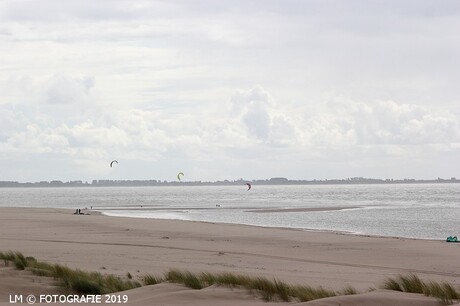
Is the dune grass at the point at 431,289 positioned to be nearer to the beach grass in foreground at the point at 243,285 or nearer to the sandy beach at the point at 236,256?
the beach grass in foreground at the point at 243,285

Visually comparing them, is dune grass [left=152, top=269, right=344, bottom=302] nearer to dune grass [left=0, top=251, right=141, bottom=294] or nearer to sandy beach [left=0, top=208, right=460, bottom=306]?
sandy beach [left=0, top=208, right=460, bottom=306]

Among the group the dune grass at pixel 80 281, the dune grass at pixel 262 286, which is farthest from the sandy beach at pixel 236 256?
the dune grass at pixel 80 281

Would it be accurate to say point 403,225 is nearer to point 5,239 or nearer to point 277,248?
point 277,248

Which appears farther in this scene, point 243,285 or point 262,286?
point 243,285

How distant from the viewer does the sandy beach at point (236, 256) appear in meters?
10.4

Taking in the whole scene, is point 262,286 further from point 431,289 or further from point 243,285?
point 431,289

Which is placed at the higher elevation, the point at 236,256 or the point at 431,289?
the point at 431,289

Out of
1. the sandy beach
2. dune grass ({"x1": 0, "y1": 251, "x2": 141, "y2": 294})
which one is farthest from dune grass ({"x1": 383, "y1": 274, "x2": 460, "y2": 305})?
dune grass ({"x1": 0, "y1": 251, "x2": 141, "y2": 294})

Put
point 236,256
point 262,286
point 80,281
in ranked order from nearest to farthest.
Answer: point 262,286 < point 80,281 < point 236,256

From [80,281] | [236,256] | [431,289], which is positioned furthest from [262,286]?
[236,256]

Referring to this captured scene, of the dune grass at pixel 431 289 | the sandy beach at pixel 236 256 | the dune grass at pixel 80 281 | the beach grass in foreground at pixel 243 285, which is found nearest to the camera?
the dune grass at pixel 431 289

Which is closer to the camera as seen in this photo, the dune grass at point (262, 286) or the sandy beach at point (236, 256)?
the dune grass at point (262, 286)

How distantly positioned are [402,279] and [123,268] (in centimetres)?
836

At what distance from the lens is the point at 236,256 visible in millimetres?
22906
